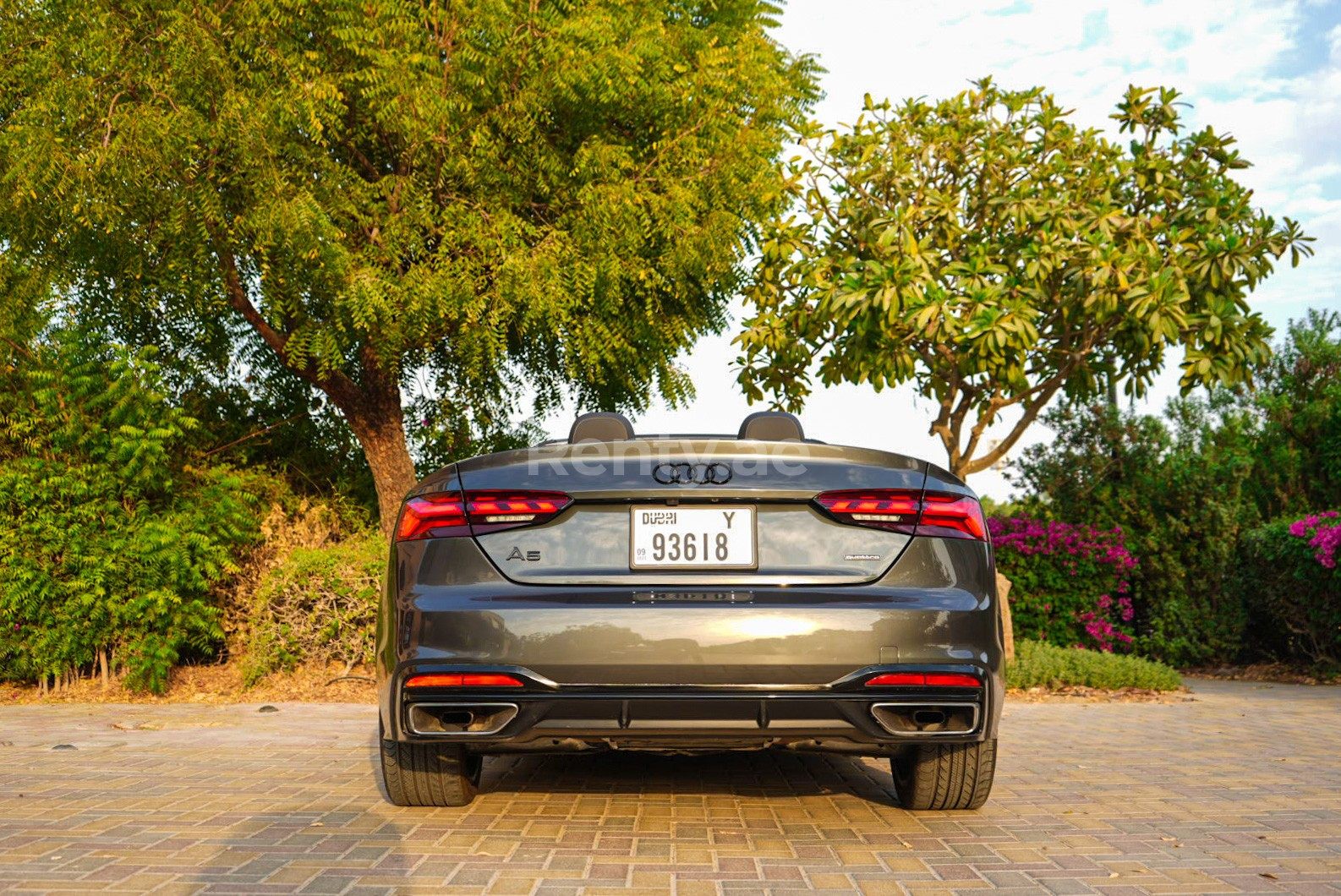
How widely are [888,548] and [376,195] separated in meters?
7.53

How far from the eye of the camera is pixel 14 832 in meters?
4.05

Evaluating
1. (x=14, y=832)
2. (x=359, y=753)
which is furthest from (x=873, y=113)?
(x=14, y=832)

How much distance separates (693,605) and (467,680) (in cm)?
76

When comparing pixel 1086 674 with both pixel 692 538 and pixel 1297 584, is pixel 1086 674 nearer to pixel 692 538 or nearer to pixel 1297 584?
pixel 1297 584

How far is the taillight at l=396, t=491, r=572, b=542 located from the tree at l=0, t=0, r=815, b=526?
18.1 feet

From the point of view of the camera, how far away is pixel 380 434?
36.9 feet

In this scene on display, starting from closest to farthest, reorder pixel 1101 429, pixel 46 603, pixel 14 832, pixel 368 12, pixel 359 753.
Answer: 1. pixel 14 832
2. pixel 359 753
3. pixel 46 603
4. pixel 368 12
5. pixel 1101 429

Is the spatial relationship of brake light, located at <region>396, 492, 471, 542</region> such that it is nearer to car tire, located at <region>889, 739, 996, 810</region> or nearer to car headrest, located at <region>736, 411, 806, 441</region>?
car headrest, located at <region>736, 411, 806, 441</region>

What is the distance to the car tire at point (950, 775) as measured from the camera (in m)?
4.25

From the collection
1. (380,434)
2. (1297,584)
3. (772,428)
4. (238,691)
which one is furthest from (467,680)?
(1297,584)

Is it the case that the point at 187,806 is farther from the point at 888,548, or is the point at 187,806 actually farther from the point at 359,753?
the point at 888,548

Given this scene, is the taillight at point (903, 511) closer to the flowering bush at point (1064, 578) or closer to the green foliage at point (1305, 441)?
the flowering bush at point (1064, 578)

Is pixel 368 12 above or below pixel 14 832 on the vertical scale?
above

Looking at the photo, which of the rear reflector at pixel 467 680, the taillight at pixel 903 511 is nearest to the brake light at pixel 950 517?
the taillight at pixel 903 511
